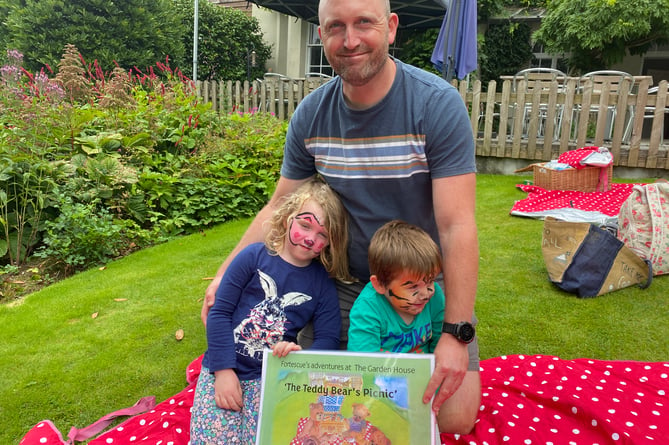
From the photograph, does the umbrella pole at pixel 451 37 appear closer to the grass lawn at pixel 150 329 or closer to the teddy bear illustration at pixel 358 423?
the grass lawn at pixel 150 329

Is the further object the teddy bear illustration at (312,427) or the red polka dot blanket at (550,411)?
the red polka dot blanket at (550,411)

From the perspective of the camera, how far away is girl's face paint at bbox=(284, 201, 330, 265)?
197 centimetres

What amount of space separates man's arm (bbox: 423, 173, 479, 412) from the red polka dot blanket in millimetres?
725

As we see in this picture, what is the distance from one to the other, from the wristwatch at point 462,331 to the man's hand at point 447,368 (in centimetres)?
1

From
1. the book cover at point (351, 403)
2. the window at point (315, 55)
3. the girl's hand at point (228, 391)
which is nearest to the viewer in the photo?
the book cover at point (351, 403)

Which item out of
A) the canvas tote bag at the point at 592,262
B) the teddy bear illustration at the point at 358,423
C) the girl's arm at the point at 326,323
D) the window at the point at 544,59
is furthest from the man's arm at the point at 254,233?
the window at the point at 544,59

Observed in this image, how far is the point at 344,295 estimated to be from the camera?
7.18 ft

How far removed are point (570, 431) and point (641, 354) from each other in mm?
1042

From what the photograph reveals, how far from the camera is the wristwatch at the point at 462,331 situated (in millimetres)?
1660

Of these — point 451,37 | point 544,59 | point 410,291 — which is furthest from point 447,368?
point 544,59

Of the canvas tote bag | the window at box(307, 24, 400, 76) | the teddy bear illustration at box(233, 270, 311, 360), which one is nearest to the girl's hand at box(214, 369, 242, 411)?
the teddy bear illustration at box(233, 270, 311, 360)

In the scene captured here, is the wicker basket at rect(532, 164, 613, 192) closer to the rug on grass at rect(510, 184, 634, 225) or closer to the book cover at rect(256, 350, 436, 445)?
the rug on grass at rect(510, 184, 634, 225)

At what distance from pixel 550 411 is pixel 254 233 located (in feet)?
5.33

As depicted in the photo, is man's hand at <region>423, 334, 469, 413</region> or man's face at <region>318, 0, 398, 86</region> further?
man's face at <region>318, 0, 398, 86</region>
